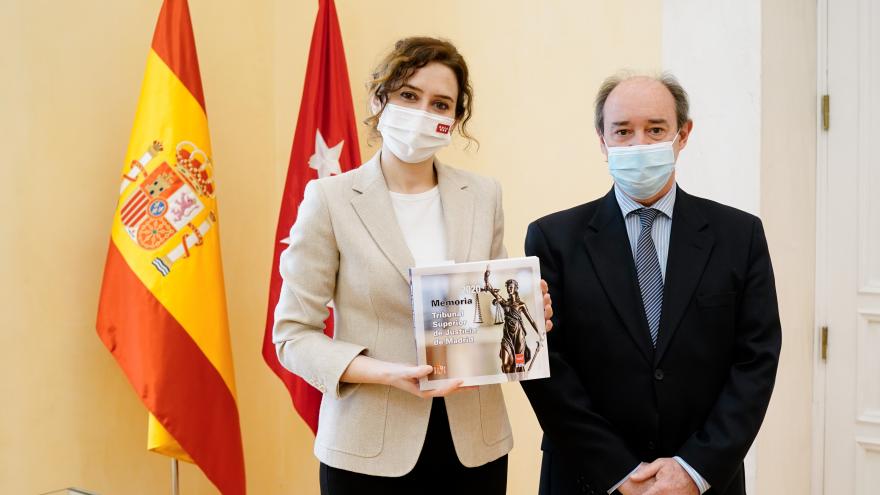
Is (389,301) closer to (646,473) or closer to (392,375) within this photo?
(392,375)

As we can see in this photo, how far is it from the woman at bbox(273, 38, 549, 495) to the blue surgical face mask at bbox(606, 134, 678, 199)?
325mm

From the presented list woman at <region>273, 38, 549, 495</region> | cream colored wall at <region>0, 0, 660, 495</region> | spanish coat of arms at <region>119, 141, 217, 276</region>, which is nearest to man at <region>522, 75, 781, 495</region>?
woman at <region>273, 38, 549, 495</region>

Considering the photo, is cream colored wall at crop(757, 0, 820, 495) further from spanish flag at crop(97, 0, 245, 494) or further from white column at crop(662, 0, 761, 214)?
spanish flag at crop(97, 0, 245, 494)

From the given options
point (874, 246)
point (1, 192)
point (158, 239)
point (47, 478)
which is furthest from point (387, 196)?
point (874, 246)

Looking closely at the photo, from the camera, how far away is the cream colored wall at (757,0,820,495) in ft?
8.79

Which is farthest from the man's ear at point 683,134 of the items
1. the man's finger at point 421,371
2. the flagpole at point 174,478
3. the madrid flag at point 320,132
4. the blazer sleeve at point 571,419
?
the flagpole at point 174,478

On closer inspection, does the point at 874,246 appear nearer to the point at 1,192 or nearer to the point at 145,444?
the point at 145,444

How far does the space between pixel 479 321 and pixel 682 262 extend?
513 mm

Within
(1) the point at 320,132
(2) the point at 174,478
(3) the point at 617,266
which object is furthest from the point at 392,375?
(1) the point at 320,132

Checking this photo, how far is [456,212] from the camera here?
5.93ft

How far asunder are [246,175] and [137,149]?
0.82 m

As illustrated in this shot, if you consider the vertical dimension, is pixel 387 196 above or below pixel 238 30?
below

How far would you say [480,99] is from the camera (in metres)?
3.20

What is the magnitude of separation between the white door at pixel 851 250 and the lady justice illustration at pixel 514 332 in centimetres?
178
